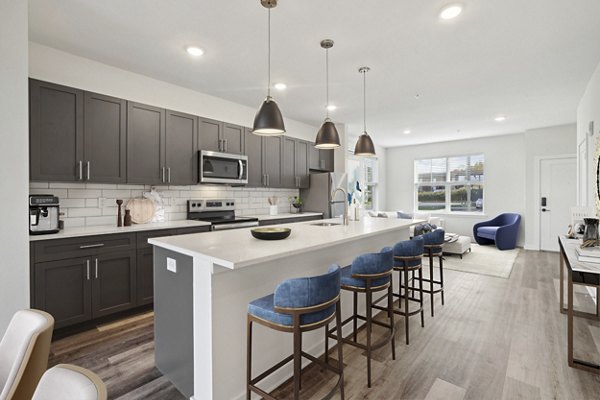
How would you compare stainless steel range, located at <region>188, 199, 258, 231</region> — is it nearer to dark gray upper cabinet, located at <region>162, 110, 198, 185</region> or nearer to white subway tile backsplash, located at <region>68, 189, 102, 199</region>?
dark gray upper cabinet, located at <region>162, 110, 198, 185</region>

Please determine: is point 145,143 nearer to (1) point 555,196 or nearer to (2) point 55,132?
(2) point 55,132

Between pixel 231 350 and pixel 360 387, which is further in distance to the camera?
pixel 360 387

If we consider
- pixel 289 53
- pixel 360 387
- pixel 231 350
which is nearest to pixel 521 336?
pixel 360 387

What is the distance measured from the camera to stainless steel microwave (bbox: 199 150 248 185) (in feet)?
12.7

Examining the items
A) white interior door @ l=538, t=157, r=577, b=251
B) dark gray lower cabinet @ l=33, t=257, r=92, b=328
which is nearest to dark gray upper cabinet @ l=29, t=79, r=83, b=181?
dark gray lower cabinet @ l=33, t=257, r=92, b=328

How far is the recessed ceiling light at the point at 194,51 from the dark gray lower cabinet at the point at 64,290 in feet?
7.26

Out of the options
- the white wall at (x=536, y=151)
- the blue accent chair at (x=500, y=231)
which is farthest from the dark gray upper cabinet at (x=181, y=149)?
the white wall at (x=536, y=151)

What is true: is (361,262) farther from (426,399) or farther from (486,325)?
(486,325)

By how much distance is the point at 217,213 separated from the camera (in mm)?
4367

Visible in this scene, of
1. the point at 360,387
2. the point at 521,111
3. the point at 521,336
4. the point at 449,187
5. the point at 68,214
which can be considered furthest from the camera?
the point at 449,187

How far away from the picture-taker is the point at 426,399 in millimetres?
1864

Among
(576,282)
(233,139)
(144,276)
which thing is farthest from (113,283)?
(576,282)

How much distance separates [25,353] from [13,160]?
1706mm

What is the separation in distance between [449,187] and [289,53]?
6795 mm
